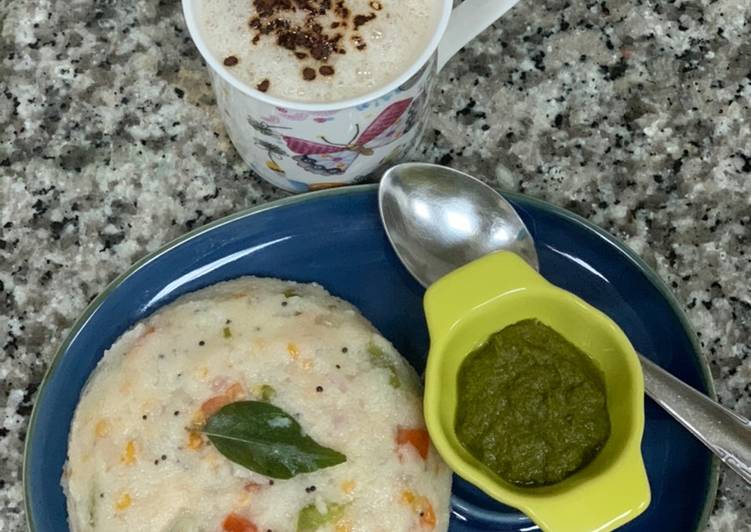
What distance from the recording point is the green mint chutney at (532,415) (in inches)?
35.6

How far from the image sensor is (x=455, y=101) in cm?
122

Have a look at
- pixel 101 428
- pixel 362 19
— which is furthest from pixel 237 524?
pixel 362 19

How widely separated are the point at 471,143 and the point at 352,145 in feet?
0.86

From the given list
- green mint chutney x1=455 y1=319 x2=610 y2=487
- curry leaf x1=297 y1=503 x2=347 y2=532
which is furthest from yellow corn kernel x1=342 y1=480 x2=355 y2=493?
green mint chutney x1=455 y1=319 x2=610 y2=487

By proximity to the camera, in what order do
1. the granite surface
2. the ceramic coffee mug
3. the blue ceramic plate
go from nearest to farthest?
the ceramic coffee mug
the blue ceramic plate
the granite surface

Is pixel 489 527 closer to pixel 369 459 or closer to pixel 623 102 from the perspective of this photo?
pixel 369 459

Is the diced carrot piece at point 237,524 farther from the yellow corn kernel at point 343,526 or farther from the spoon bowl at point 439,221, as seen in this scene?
the spoon bowl at point 439,221

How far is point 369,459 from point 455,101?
503 mm

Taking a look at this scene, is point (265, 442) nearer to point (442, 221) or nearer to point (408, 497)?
point (408, 497)

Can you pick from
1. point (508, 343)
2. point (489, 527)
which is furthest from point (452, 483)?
point (508, 343)

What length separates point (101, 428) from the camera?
0.97 meters

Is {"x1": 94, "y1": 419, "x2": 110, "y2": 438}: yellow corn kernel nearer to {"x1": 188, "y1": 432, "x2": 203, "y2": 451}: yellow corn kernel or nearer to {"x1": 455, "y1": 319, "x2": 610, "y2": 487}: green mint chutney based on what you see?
{"x1": 188, "y1": 432, "x2": 203, "y2": 451}: yellow corn kernel

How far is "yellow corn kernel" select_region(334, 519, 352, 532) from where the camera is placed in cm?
92

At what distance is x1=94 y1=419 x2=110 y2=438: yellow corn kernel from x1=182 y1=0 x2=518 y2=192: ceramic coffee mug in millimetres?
334
